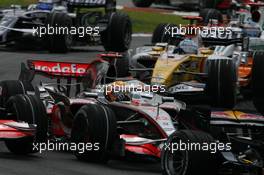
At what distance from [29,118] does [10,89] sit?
153 cm

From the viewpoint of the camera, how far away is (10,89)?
515 inches

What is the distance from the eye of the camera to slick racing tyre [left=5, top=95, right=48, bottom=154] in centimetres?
1166

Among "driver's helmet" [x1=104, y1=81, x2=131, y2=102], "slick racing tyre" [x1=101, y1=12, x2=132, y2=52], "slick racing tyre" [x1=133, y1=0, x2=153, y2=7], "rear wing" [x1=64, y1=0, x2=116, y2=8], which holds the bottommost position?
"slick racing tyre" [x1=133, y1=0, x2=153, y2=7]

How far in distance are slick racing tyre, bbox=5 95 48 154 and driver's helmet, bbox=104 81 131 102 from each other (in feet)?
3.69

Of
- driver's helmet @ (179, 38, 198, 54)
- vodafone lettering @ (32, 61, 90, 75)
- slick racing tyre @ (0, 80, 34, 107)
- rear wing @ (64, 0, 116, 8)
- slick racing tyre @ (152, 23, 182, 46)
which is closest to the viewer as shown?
slick racing tyre @ (0, 80, 34, 107)

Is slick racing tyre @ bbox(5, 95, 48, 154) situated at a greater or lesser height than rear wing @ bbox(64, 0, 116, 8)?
greater

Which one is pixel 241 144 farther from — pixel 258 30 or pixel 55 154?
pixel 258 30

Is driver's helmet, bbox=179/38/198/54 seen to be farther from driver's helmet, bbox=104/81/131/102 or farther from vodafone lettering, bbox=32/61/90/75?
driver's helmet, bbox=104/81/131/102

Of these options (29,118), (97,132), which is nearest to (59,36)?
(29,118)

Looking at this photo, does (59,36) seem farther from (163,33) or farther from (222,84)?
(222,84)

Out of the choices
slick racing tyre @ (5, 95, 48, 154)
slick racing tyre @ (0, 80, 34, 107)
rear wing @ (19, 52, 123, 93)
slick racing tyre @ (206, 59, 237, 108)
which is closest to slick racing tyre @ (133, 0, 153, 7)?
slick racing tyre @ (206, 59, 237, 108)

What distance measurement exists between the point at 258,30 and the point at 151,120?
9.68 metres

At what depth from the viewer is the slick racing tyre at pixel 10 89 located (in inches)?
513

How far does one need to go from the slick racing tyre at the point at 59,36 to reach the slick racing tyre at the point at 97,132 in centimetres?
1153
